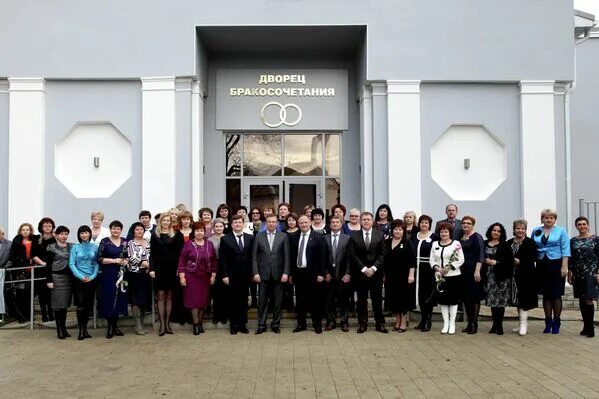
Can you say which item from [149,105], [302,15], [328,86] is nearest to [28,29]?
[149,105]

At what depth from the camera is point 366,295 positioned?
9242 mm

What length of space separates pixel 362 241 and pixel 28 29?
29.4 feet

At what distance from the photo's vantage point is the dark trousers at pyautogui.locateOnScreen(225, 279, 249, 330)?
927 cm

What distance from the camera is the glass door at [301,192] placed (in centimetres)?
1509

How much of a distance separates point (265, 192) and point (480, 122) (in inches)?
212

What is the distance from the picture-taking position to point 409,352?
25.6 feet

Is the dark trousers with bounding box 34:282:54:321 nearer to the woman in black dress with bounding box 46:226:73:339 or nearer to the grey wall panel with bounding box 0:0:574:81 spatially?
the woman in black dress with bounding box 46:226:73:339

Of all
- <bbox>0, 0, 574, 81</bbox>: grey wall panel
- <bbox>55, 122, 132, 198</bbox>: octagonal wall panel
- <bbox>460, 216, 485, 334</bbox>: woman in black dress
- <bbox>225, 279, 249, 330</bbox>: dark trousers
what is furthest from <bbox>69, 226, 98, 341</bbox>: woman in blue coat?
<bbox>460, 216, 485, 334</bbox>: woman in black dress

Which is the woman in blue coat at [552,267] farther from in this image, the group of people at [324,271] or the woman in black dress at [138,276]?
the woman in black dress at [138,276]

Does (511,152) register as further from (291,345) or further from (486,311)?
(291,345)

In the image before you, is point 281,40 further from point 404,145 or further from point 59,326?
point 59,326

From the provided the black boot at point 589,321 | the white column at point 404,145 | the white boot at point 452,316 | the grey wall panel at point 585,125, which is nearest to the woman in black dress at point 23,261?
the white boot at point 452,316

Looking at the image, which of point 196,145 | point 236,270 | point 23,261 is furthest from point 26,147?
point 236,270

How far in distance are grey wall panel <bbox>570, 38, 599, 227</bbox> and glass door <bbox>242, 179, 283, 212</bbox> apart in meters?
8.02
